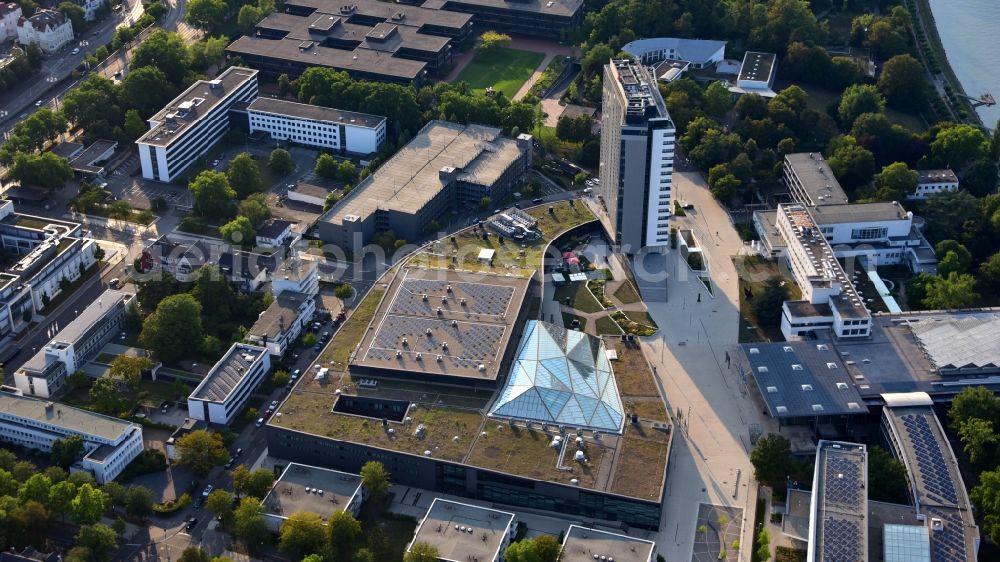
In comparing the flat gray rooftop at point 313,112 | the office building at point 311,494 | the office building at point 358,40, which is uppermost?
the office building at point 358,40

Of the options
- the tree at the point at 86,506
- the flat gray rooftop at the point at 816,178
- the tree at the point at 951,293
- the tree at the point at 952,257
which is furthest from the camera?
the flat gray rooftop at the point at 816,178

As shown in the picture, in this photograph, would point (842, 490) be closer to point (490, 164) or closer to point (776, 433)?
point (776, 433)

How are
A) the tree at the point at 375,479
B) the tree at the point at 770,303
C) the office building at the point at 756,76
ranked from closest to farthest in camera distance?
the tree at the point at 375,479 < the tree at the point at 770,303 < the office building at the point at 756,76

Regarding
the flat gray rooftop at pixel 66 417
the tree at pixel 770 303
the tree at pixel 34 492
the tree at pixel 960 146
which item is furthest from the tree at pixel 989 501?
the tree at pixel 34 492

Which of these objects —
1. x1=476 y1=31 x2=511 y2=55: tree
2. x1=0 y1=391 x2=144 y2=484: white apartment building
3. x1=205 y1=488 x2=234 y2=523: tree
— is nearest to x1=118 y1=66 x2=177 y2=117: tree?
x1=476 y1=31 x2=511 y2=55: tree

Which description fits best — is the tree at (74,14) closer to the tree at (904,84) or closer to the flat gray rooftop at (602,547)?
the tree at (904,84)
